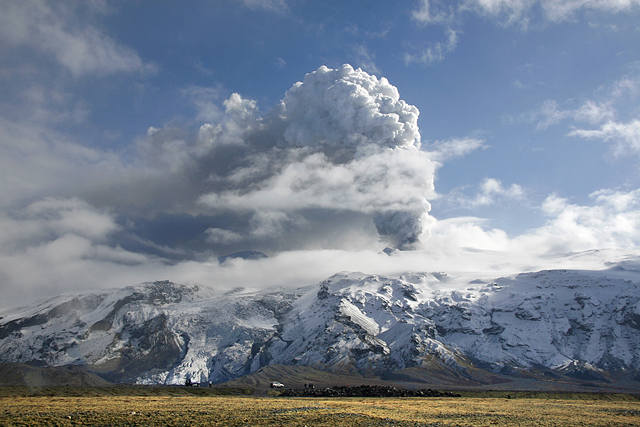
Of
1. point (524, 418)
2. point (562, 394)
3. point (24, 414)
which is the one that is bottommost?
point (562, 394)

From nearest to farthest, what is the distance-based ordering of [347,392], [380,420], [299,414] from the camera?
1. [380,420]
2. [299,414]
3. [347,392]

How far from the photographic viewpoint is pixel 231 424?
39094 millimetres

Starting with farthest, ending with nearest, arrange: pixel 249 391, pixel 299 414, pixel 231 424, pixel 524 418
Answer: pixel 249 391
pixel 524 418
pixel 299 414
pixel 231 424

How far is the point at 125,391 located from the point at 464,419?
10116 centimetres

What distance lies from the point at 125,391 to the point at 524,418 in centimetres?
10527

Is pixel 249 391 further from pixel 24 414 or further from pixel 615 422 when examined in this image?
Answer: pixel 615 422

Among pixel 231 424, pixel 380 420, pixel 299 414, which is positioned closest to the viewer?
pixel 231 424

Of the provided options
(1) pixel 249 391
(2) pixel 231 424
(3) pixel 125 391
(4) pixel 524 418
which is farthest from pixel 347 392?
(2) pixel 231 424

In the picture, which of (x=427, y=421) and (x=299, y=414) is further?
(x=299, y=414)

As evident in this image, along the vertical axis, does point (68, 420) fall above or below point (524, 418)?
above

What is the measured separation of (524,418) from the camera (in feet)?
170

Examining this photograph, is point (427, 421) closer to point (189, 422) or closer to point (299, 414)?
point (299, 414)

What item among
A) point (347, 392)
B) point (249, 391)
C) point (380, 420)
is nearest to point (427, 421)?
point (380, 420)

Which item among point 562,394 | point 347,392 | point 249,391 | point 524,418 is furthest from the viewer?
point 249,391
